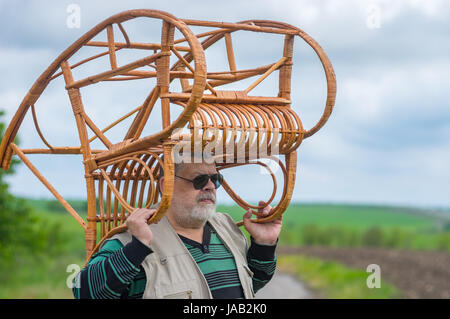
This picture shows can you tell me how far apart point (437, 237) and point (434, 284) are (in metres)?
15.4

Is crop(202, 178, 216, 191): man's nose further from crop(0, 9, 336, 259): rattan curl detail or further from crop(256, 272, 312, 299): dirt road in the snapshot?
crop(256, 272, 312, 299): dirt road

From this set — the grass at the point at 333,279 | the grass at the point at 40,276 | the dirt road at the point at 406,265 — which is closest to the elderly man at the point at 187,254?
the dirt road at the point at 406,265

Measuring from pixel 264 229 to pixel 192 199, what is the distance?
706mm

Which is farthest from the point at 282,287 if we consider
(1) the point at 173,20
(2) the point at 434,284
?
(1) the point at 173,20

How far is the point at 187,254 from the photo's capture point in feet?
14.1

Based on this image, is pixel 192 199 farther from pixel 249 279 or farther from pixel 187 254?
pixel 249 279

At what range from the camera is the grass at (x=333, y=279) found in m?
17.1

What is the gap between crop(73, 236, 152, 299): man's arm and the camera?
387 cm

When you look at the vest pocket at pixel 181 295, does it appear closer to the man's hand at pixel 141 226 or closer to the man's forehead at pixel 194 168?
the man's hand at pixel 141 226

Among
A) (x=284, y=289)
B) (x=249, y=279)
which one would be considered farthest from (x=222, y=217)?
(x=284, y=289)

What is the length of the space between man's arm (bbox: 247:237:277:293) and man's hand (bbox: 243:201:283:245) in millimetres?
38

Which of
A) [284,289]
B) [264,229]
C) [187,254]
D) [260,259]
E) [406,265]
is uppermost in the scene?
[264,229]

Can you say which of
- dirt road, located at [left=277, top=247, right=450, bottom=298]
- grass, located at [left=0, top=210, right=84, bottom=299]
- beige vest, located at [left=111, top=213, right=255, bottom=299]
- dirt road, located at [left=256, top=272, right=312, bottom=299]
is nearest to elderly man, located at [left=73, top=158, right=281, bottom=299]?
beige vest, located at [left=111, top=213, right=255, bottom=299]
